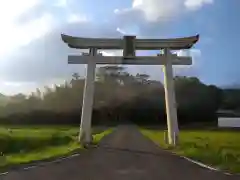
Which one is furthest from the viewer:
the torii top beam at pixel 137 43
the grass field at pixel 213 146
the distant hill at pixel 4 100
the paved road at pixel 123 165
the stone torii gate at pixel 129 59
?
the torii top beam at pixel 137 43

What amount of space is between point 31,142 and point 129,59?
2.26m

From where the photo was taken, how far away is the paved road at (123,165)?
4352mm

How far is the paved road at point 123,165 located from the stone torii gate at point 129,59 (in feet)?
0.85

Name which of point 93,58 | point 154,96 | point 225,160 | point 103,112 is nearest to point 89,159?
point 103,112

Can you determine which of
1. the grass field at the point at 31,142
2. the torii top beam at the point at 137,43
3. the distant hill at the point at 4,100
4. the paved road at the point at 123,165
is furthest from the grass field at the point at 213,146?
the distant hill at the point at 4,100

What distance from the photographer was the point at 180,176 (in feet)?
14.4

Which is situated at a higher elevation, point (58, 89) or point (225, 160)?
point (58, 89)

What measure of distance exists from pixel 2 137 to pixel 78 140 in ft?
3.99

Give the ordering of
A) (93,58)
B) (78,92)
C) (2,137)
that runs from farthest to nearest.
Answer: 1. (93,58)
2. (78,92)
3. (2,137)

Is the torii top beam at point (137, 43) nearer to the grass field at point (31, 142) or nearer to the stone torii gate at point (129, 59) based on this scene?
the stone torii gate at point (129, 59)

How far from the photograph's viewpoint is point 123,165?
16.0 feet

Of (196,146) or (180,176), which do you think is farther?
(196,146)

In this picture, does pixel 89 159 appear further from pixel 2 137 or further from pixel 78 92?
pixel 2 137

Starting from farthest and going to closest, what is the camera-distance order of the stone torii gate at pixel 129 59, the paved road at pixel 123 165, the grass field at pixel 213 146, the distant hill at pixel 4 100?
the stone torii gate at pixel 129 59 → the grass field at pixel 213 146 → the paved road at pixel 123 165 → the distant hill at pixel 4 100
